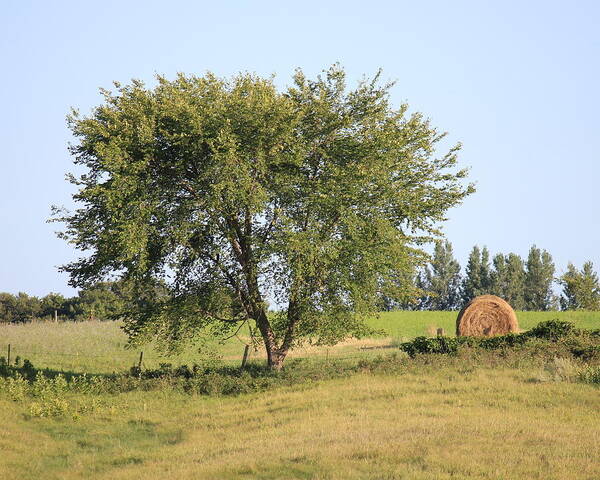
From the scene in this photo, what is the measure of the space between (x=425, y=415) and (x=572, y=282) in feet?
228

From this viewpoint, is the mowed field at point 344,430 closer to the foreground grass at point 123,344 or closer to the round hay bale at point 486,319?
the foreground grass at point 123,344

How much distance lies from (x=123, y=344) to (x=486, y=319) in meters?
29.7

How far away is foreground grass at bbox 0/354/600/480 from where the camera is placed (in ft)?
58.0

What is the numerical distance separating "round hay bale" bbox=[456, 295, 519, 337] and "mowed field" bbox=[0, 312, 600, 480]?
39.9 feet

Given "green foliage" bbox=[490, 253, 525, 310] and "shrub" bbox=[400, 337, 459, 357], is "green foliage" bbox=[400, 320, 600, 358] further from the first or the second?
"green foliage" bbox=[490, 253, 525, 310]

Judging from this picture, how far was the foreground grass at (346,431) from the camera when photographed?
17688 millimetres

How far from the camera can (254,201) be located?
105 ft

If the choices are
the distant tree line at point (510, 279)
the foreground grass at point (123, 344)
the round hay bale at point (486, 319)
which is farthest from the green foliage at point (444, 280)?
the round hay bale at point (486, 319)

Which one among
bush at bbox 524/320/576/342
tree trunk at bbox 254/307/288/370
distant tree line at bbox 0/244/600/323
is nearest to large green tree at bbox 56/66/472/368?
tree trunk at bbox 254/307/288/370

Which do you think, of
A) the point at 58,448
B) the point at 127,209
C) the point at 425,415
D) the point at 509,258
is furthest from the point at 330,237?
the point at 509,258

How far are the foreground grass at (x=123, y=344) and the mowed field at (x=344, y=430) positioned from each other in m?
7.59

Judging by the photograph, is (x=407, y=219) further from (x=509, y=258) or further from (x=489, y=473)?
(x=509, y=258)

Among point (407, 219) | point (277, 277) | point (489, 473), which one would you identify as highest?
point (407, 219)

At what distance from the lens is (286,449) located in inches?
781
